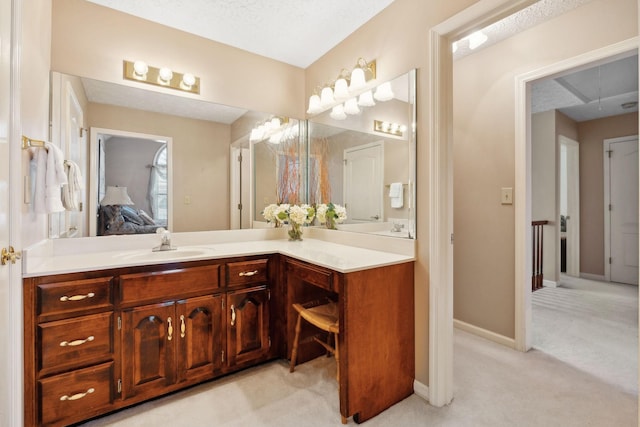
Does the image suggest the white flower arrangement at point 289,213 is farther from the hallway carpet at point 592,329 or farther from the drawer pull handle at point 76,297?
the hallway carpet at point 592,329

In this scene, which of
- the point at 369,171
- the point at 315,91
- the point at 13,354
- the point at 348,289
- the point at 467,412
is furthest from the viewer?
the point at 315,91

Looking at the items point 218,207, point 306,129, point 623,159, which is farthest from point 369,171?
point 623,159

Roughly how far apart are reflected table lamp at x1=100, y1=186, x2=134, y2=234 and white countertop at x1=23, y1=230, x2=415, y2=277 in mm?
111

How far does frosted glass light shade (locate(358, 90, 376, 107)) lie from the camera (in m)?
2.15

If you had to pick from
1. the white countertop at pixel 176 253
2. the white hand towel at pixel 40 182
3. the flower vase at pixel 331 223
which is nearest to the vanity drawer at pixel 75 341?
the white countertop at pixel 176 253

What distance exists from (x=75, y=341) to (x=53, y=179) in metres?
0.81

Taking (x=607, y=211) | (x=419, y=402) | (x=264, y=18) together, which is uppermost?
(x=264, y=18)

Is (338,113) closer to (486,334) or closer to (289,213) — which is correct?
(289,213)

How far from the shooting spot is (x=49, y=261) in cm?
160

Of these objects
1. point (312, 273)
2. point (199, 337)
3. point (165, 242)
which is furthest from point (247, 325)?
point (165, 242)

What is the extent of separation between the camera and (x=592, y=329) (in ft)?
8.64

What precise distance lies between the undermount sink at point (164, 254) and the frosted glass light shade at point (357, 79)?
1.63 metres

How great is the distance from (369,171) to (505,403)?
1.67 meters

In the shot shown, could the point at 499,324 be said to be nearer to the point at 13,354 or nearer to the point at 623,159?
the point at 13,354
